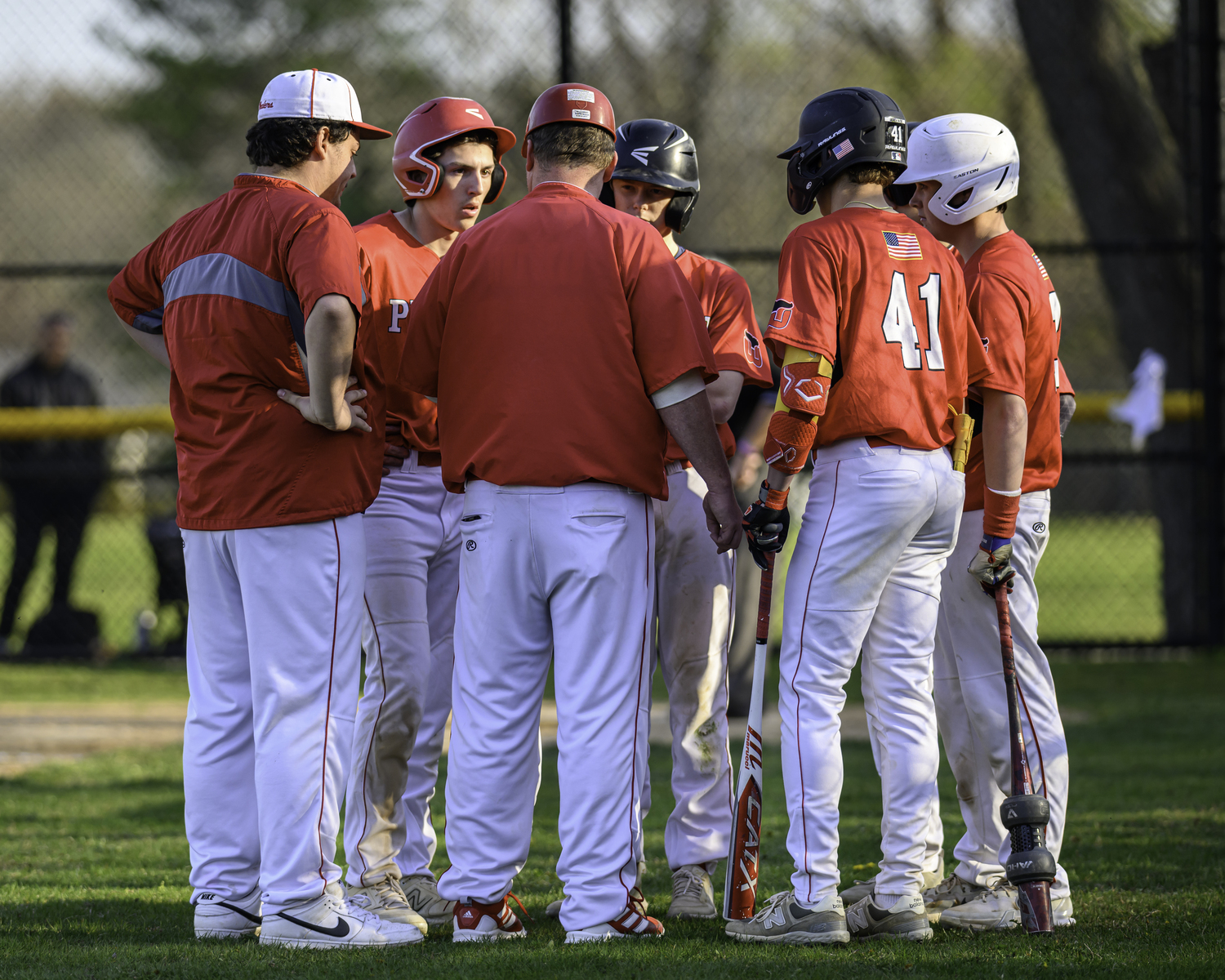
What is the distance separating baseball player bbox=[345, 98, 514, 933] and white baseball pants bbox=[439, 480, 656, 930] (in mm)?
496

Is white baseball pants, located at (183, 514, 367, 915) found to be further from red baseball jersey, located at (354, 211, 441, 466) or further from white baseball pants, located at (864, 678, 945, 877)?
white baseball pants, located at (864, 678, 945, 877)

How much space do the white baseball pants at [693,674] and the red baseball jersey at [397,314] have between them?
2.55 ft

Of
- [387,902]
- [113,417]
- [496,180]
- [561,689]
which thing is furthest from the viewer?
[113,417]

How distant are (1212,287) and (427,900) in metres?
7.11

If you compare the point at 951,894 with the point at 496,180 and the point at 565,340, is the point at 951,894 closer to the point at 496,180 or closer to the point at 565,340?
the point at 565,340

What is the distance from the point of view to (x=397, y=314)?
4227 mm

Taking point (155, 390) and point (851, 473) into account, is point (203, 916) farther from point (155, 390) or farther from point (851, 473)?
point (155, 390)

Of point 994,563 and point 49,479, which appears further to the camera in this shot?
point 49,479

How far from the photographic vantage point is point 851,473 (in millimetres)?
3688

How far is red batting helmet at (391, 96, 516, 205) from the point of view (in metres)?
4.26

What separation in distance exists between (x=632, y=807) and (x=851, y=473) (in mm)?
1089

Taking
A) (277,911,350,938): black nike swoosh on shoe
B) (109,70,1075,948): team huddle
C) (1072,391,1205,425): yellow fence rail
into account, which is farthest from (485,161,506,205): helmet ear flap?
(1072,391,1205,425): yellow fence rail

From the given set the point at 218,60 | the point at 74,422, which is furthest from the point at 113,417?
the point at 218,60

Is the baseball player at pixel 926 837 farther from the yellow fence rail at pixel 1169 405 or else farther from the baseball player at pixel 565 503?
the yellow fence rail at pixel 1169 405
